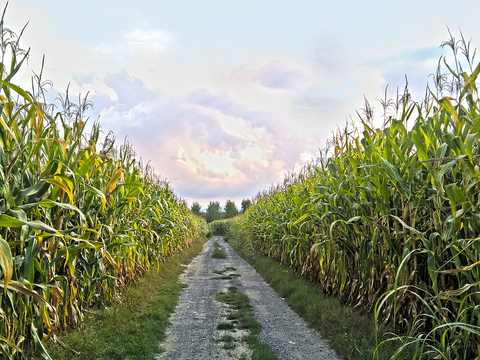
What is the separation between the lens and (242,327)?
4539 mm

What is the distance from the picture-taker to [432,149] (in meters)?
3.03

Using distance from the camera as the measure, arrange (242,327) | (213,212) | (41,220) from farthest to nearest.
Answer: (213,212)
(242,327)
(41,220)

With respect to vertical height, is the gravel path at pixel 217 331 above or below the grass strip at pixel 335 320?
below

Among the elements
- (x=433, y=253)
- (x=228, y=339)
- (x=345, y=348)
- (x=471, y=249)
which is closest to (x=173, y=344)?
(x=228, y=339)

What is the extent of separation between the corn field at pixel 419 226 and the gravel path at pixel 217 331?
0.85 metres

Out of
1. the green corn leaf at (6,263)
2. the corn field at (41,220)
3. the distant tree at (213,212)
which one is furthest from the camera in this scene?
the distant tree at (213,212)

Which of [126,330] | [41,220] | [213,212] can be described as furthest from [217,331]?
[213,212]

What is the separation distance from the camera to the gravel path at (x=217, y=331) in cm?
368

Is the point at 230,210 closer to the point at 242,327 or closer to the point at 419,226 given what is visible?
the point at 242,327

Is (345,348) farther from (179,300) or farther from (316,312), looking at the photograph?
(179,300)

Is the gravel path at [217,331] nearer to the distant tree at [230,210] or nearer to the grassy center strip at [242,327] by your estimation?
the grassy center strip at [242,327]

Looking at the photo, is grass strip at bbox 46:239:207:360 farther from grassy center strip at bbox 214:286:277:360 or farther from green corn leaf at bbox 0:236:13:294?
green corn leaf at bbox 0:236:13:294

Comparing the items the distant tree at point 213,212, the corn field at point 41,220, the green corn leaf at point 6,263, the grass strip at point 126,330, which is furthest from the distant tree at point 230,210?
the green corn leaf at point 6,263

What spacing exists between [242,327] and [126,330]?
1631 millimetres
